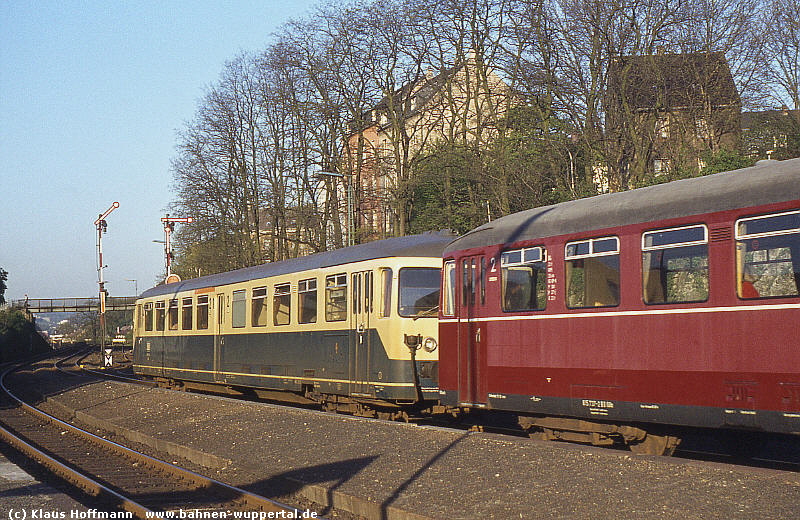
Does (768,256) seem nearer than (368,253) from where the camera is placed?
Yes

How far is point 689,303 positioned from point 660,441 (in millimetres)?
2112

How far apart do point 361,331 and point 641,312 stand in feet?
22.7

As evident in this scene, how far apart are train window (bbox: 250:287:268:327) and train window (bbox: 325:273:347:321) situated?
3.49 m

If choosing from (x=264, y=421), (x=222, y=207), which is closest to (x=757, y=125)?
(x=264, y=421)

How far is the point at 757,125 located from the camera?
30.6 meters

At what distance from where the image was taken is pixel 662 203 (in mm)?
11250

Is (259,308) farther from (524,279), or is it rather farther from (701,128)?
(701,128)

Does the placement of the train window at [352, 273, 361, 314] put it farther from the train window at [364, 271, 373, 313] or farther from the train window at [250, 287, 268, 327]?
the train window at [250, 287, 268, 327]

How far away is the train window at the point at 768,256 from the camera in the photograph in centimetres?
963

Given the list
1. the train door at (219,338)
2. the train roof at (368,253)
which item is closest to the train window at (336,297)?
the train roof at (368,253)

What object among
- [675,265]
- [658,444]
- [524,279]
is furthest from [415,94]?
[675,265]

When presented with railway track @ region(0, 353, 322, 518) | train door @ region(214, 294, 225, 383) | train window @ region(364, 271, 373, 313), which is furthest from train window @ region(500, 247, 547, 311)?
train door @ region(214, 294, 225, 383)

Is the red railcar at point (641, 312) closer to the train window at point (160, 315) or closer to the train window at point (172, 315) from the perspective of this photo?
the train window at point (172, 315)

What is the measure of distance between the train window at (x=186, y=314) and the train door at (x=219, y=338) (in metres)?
2.51
